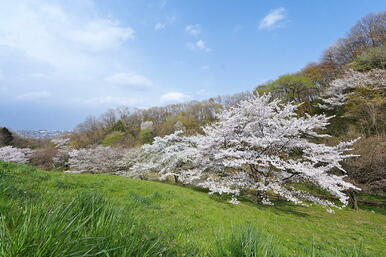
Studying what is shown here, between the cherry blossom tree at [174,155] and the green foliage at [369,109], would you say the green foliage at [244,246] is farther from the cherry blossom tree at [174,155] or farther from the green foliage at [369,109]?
the green foliage at [369,109]

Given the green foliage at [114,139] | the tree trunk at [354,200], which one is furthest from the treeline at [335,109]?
the tree trunk at [354,200]

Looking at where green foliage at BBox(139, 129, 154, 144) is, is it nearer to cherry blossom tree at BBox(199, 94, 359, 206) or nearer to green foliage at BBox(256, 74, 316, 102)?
green foliage at BBox(256, 74, 316, 102)

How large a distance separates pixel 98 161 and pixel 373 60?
45.6m

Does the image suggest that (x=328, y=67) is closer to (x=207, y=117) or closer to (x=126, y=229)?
(x=207, y=117)

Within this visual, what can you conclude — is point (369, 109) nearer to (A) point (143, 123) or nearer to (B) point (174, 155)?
(B) point (174, 155)

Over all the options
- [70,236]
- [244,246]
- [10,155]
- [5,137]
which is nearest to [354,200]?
[244,246]

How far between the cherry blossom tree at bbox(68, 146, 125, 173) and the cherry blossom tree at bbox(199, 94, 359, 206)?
68.3 feet

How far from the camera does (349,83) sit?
2752 centimetres

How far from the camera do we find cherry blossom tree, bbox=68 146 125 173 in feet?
95.3

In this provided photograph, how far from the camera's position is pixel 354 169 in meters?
14.0

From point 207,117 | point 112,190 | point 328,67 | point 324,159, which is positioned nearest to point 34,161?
point 207,117

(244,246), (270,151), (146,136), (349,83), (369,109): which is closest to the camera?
(244,246)

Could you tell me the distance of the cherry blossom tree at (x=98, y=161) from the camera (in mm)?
29059

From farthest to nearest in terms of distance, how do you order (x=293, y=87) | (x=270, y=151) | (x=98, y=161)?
(x=293, y=87)
(x=98, y=161)
(x=270, y=151)
